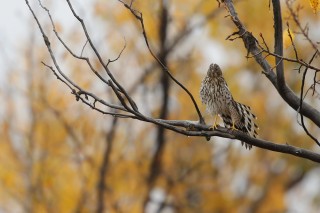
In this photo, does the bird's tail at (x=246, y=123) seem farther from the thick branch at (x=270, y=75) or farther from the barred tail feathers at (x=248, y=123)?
the thick branch at (x=270, y=75)

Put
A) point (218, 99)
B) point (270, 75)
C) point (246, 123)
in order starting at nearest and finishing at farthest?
point (270, 75), point (246, 123), point (218, 99)

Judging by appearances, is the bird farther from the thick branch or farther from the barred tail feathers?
the thick branch

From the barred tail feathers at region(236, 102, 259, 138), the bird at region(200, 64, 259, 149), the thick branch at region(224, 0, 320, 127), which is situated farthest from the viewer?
the bird at region(200, 64, 259, 149)

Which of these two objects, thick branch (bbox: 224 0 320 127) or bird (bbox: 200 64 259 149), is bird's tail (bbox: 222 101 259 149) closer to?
bird (bbox: 200 64 259 149)

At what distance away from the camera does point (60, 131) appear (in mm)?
10305

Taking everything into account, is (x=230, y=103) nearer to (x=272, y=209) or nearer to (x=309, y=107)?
(x=309, y=107)

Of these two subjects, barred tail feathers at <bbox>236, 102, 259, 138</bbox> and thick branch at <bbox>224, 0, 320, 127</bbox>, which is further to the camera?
barred tail feathers at <bbox>236, 102, 259, 138</bbox>

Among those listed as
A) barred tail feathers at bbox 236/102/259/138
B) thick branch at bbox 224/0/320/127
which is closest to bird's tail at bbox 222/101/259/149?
barred tail feathers at bbox 236/102/259/138

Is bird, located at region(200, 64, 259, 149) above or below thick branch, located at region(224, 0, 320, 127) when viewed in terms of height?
above

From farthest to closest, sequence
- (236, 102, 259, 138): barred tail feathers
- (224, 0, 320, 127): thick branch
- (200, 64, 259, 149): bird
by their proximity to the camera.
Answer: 1. (200, 64, 259, 149): bird
2. (236, 102, 259, 138): barred tail feathers
3. (224, 0, 320, 127): thick branch

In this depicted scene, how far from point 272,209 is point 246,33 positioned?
908 cm

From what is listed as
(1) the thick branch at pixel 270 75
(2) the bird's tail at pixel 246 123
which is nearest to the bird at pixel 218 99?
(2) the bird's tail at pixel 246 123

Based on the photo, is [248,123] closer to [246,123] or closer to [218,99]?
[246,123]

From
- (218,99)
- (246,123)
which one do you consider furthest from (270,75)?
(218,99)
